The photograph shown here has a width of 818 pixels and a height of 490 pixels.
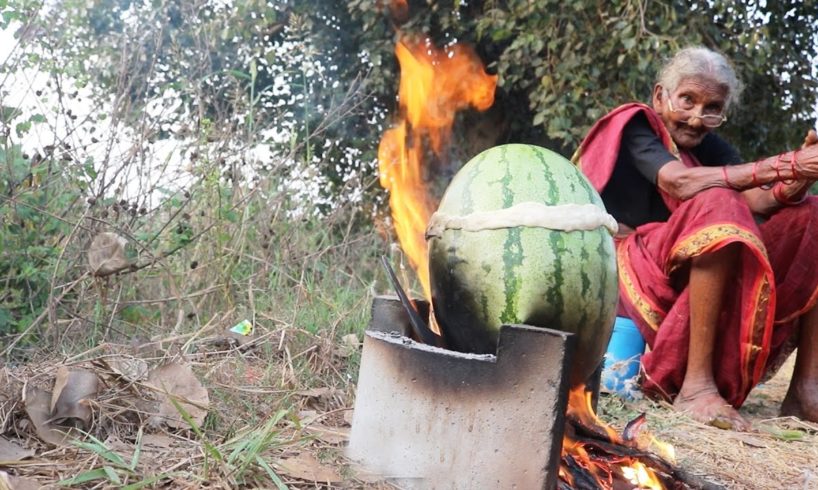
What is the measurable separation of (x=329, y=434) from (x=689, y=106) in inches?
103

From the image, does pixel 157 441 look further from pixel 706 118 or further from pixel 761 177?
pixel 706 118

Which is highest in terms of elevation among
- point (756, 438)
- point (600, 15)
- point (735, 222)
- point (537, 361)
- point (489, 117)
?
point (600, 15)

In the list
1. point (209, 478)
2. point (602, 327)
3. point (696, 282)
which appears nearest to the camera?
point (209, 478)

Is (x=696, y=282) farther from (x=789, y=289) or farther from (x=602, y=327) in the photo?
(x=602, y=327)

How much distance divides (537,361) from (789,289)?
96.6 inches

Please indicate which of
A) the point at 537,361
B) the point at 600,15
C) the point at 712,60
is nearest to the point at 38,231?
the point at 537,361

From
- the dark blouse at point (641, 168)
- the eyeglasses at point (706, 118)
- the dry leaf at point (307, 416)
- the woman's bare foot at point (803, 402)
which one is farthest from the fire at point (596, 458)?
the eyeglasses at point (706, 118)

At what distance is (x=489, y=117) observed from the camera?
8.21m

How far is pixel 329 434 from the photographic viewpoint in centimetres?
269

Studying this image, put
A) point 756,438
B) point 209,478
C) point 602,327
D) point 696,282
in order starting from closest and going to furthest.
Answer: point 209,478
point 602,327
point 756,438
point 696,282

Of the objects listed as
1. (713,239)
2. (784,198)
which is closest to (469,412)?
(713,239)

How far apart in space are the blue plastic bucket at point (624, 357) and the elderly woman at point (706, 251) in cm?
7

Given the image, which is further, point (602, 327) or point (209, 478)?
point (602, 327)

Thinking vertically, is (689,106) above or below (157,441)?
above
